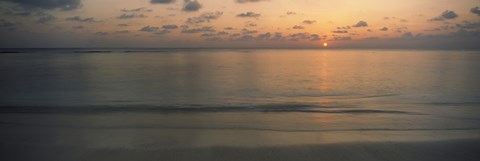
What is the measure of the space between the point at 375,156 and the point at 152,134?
3.89 metres

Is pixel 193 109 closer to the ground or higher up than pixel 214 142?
closer to the ground

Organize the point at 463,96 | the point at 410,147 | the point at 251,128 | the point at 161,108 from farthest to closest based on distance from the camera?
1. the point at 463,96
2. the point at 161,108
3. the point at 251,128
4. the point at 410,147

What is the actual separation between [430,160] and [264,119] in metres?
4.12

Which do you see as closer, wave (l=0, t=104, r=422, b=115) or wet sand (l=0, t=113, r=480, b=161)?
wet sand (l=0, t=113, r=480, b=161)

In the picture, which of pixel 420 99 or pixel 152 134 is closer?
pixel 152 134

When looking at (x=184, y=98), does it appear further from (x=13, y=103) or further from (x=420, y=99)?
(x=420, y=99)

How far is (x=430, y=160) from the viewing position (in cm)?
481

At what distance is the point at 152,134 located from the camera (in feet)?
21.2

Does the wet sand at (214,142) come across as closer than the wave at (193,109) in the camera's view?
Yes

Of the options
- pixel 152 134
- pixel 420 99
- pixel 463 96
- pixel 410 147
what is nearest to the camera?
pixel 410 147

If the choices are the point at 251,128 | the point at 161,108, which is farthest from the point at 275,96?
the point at 251,128

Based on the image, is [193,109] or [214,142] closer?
[214,142]

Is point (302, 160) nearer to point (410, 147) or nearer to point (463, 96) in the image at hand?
point (410, 147)

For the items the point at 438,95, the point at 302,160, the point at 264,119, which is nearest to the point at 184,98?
the point at 264,119
